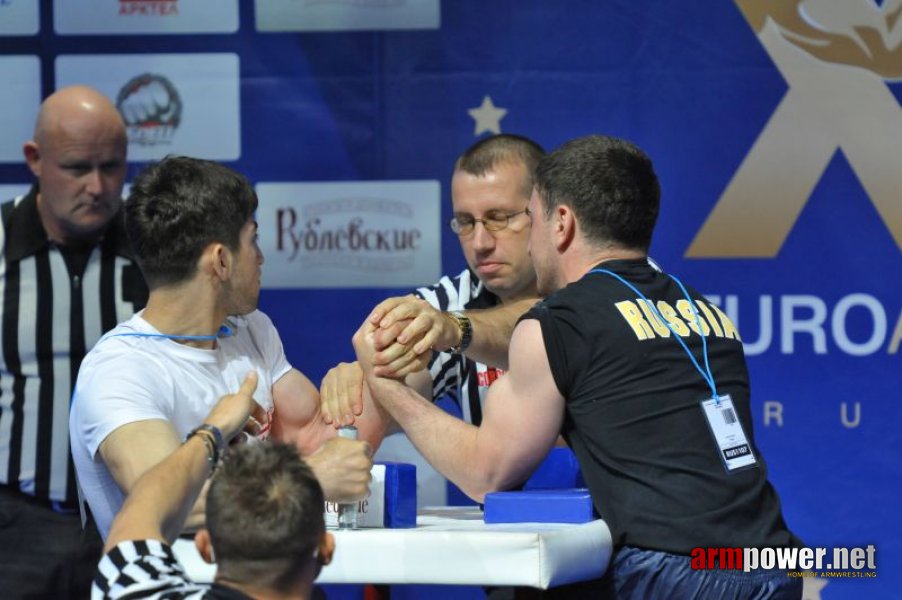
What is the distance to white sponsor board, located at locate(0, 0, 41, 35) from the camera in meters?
3.95

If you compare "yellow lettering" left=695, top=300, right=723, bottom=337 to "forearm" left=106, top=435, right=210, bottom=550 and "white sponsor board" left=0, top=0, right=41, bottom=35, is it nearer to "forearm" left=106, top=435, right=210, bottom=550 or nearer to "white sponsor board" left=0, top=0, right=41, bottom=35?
"forearm" left=106, top=435, right=210, bottom=550

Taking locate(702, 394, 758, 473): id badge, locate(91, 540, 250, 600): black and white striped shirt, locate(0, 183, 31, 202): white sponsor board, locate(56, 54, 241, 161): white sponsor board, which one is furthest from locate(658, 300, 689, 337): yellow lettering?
locate(0, 183, 31, 202): white sponsor board

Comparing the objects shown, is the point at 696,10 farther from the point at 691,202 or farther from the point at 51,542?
the point at 51,542

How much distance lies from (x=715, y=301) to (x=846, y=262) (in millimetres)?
380

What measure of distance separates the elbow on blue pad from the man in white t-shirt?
0.23m

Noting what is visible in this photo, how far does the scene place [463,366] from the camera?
3.33 m

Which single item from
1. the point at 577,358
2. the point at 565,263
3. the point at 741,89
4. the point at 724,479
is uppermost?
the point at 741,89

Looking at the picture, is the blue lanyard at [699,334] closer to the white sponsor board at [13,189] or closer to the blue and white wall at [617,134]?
the blue and white wall at [617,134]

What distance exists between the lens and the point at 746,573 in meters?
2.18

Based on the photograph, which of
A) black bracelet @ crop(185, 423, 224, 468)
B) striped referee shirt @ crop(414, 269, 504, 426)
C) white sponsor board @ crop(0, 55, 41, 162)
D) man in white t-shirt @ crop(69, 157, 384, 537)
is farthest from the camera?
white sponsor board @ crop(0, 55, 41, 162)

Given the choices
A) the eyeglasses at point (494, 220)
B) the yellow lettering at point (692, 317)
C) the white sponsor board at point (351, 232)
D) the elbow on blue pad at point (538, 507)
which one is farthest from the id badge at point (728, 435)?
the white sponsor board at point (351, 232)

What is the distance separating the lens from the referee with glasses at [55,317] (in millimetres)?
3154

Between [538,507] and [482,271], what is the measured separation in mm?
980

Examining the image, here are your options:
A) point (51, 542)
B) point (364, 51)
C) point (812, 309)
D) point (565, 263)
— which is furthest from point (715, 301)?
point (51, 542)
